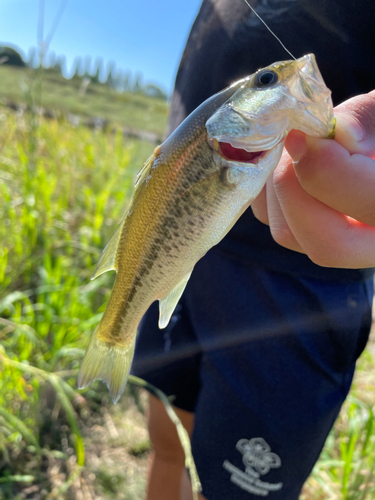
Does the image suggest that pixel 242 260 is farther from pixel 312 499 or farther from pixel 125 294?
pixel 312 499

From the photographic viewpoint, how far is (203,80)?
1.43 meters

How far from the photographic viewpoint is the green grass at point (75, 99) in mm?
2759

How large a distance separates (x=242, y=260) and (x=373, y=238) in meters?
0.63

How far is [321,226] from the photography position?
86 centimetres

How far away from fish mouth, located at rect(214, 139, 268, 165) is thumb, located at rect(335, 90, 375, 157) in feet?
0.60

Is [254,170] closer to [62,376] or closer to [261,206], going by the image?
[261,206]

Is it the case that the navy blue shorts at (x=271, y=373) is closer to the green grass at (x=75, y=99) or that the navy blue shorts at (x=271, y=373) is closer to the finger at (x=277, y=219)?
the finger at (x=277, y=219)

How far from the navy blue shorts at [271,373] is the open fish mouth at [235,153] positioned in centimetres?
66

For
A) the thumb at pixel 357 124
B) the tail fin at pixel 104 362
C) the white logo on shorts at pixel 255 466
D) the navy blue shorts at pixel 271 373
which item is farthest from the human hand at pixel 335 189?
the white logo on shorts at pixel 255 466

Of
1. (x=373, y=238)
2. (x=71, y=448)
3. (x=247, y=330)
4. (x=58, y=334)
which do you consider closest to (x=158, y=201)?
(x=373, y=238)

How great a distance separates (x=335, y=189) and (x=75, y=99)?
17.0 feet

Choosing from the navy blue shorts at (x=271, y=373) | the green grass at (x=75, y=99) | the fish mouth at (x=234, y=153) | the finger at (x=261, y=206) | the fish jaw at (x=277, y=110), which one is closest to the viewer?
the fish jaw at (x=277, y=110)

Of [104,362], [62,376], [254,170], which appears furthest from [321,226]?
[62,376]

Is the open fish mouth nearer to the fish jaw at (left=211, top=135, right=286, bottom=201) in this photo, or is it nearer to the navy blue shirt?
the fish jaw at (left=211, top=135, right=286, bottom=201)
